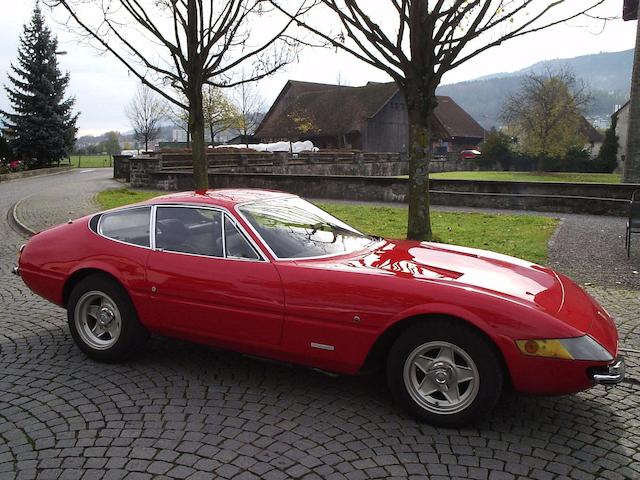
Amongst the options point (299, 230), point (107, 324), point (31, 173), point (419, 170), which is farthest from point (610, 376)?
point (31, 173)

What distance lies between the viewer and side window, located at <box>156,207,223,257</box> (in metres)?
4.26

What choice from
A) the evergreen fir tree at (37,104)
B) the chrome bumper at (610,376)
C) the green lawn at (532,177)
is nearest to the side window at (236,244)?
the chrome bumper at (610,376)

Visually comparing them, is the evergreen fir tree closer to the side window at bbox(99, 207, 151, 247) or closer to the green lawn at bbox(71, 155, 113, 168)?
the green lawn at bbox(71, 155, 113, 168)

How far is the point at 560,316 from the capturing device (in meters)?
3.33

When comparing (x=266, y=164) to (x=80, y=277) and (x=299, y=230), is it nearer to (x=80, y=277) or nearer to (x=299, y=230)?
(x=80, y=277)

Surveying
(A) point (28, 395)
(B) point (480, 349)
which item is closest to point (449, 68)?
(B) point (480, 349)

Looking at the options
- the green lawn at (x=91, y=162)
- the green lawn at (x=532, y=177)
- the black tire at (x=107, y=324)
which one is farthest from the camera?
the green lawn at (x=91, y=162)

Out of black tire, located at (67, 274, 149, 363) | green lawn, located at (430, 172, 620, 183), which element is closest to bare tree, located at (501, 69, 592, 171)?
green lawn, located at (430, 172, 620, 183)

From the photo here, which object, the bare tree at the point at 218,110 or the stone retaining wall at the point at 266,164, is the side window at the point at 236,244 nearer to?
the stone retaining wall at the point at 266,164

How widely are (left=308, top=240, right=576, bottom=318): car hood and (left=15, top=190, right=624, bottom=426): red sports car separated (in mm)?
18

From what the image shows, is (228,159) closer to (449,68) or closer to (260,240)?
(449,68)

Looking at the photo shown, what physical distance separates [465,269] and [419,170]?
515 centimetres

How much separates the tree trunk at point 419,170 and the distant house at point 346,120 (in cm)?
4653

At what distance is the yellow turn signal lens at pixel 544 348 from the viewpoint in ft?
10.3
